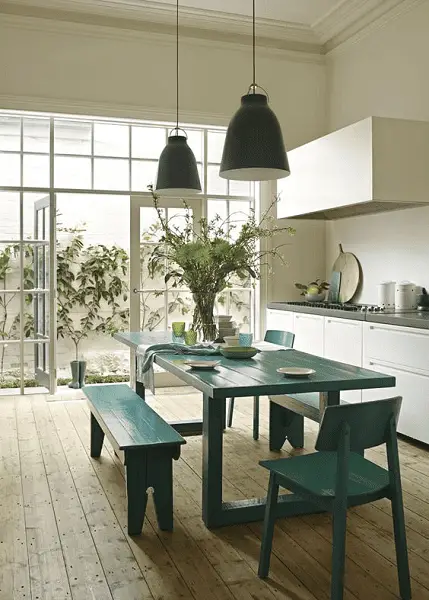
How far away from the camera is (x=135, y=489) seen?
3.06m

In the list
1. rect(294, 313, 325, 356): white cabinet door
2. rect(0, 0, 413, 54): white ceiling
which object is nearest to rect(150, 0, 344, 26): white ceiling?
rect(0, 0, 413, 54): white ceiling

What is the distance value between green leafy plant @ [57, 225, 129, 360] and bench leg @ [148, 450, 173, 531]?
5.71 metres

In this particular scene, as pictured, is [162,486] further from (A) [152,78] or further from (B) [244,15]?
(B) [244,15]

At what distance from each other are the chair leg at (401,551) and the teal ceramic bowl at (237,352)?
1.38m

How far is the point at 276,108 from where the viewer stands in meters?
6.96

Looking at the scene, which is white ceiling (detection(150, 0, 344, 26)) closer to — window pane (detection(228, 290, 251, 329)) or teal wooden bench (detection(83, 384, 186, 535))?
window pane (detection(228, 290, 251, 329))

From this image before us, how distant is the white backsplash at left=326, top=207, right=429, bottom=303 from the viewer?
550 centimetres

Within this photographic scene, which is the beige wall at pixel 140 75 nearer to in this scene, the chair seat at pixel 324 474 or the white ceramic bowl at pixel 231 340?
the white ceramic bowl at pixel 231 340

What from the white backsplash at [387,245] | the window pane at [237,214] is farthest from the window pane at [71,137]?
the white backsplash at [387,245]

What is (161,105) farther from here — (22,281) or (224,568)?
(224,568)

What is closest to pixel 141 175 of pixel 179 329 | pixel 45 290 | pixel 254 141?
pixel 45 290

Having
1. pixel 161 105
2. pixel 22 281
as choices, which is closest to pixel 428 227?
pixel 161 105

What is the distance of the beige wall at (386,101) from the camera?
551 centimetres

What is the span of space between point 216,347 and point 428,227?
239 centimetres
